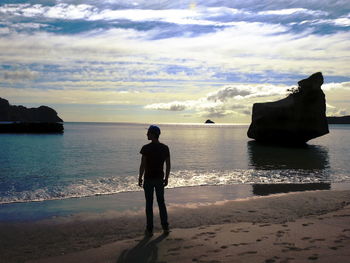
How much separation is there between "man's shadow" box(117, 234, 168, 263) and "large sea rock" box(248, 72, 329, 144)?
1595 inches

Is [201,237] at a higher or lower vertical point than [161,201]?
lower

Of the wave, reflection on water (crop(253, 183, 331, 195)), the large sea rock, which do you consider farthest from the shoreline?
the large sea rock

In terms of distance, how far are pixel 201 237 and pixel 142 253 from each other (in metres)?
1.55

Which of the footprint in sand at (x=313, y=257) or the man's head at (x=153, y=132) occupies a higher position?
the man's head at (x=153, y=132)

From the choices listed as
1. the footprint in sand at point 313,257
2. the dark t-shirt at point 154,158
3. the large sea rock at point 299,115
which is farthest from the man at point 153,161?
the large sea rock at point 299,115

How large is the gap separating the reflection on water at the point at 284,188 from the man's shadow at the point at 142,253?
829 cm

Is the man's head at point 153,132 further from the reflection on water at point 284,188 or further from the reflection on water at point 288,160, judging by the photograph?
the reflection on water at point 288,160

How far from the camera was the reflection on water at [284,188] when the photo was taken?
14391 millimetres

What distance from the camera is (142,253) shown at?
6180 mm

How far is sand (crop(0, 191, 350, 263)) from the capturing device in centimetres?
590

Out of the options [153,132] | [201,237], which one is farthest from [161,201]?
[153,132]

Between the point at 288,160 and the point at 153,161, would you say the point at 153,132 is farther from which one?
the point at 288,160

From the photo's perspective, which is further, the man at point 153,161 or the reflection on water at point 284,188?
the reflection on water at point 284,188

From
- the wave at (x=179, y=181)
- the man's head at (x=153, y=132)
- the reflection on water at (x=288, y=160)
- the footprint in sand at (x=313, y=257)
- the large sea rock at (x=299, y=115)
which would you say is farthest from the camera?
the large sea rock at (x=299, y=115)
